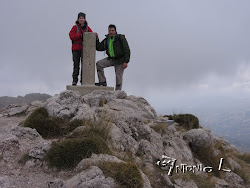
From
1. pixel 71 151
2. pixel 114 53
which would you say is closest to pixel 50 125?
pixel 71 151

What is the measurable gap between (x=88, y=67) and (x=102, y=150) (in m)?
6.31

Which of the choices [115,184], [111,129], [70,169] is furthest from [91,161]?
[111,129]

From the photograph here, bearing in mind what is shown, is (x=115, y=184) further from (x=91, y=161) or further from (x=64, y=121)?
(x=64, y=121)

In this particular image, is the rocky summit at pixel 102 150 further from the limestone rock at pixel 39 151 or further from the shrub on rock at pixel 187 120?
the shrub on rock at pixel 187 120

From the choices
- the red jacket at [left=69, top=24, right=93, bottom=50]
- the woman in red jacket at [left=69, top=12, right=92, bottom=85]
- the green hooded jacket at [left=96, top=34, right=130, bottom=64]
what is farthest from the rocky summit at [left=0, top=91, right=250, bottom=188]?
the red jacket at [left=69, top=24, right=93, bottom=50]

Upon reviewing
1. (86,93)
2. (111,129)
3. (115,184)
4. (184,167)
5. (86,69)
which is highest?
(86,69)

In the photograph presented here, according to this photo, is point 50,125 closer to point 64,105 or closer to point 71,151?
point 64,105

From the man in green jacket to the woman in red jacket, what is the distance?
36.2 inches

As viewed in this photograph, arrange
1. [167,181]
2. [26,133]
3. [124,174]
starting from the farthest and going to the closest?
1. [26,133]
2. [167,181]
3. [124,174]

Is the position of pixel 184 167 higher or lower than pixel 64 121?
lower

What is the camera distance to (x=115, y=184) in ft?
15.2

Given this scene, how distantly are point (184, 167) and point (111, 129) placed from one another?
281 cm

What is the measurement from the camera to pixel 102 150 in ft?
18.7

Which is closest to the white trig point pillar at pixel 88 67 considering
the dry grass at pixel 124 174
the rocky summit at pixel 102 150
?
the rocky summit at pixel 102 150
